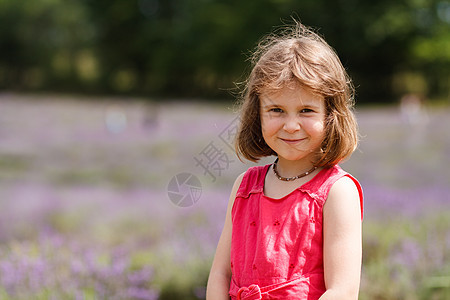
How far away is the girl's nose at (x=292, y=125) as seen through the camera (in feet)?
5.59

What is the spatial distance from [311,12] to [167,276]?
4006cm

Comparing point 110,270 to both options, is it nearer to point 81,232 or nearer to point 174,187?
point 174,187

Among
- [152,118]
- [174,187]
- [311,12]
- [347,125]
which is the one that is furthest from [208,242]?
[311,12]

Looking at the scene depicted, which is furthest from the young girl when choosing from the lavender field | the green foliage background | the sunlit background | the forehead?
the green foliage background

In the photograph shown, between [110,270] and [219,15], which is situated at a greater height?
[219,15]

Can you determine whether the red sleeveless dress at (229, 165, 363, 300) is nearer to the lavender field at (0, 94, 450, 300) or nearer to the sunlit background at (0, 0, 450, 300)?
the lavender field at (0, 94, 450, 300)

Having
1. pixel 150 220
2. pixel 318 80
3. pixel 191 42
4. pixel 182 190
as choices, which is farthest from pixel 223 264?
A: pixel 191 42

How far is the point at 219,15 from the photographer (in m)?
50.5

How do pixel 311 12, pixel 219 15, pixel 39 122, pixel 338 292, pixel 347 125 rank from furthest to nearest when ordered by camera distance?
pixel 219 15, pixel 311 12, pixel 39 122, pixel 347 125, pixel 338 292

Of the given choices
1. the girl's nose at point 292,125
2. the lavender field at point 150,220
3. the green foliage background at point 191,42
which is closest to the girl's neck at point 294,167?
the girl's nose at point 292,125

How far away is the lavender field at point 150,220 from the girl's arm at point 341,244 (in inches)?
17.2

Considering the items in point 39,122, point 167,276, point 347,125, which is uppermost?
point 347,125

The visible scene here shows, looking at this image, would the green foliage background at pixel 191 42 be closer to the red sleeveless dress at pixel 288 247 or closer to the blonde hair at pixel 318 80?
the blonde hair at pixel 318 80

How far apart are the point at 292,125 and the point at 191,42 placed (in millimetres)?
51959
